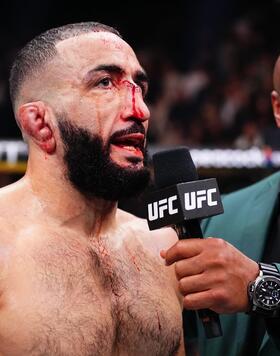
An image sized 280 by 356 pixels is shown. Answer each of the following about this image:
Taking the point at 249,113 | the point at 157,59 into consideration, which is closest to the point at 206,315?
the point at 249,113


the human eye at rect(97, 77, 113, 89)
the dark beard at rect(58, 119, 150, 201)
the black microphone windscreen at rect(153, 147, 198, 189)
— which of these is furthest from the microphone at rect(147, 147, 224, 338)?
the human eye at rect(97, 77, 113, 89)

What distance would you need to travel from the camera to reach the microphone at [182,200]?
4.75 feet

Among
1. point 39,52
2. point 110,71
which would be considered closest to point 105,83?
point 110,71

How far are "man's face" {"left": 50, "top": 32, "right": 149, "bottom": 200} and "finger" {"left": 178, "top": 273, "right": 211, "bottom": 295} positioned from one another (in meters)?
0.33

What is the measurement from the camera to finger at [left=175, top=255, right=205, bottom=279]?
1.48 m

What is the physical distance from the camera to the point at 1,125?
A: 4922mm

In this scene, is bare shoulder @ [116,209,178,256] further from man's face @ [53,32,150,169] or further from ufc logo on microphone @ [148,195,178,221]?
ufc logo on microphone @ [148,195,178,221]

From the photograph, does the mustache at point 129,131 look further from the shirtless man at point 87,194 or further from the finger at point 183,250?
the finger at point 183,250

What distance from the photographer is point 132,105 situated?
1.76 metres

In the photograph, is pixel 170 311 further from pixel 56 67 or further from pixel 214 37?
pixel 214 37

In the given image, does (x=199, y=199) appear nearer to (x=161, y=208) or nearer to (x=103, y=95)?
(x=161, y=208)

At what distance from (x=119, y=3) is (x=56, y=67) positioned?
441 cm

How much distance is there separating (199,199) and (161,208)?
77mm

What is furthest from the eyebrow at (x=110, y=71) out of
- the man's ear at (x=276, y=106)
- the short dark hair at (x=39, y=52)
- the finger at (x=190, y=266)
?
the man's ear at (x=276, y=106)
